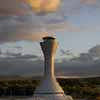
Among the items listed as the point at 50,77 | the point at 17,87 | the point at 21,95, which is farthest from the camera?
the point at 17,87

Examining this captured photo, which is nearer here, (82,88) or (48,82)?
(48,82)

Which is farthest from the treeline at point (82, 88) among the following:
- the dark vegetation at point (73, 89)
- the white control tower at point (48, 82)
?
the white control tower at point (48, 82)

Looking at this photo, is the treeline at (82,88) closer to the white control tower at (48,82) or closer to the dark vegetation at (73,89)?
the dark vegetation at (73,89)

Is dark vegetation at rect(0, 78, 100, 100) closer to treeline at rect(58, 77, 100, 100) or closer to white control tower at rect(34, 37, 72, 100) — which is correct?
treeline at rect(58, 77, 100, 100)

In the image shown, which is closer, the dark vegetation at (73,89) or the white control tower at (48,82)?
the white control tower at (48,82)

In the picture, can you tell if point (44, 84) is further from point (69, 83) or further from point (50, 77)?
point (69, 83)

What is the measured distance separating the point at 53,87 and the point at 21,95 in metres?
48.4

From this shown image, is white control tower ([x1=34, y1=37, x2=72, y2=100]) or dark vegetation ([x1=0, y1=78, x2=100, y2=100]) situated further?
dark vegetation ([x1=0, y1=78, x2=100, y2=100])

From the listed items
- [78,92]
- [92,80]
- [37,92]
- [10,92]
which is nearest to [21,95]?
[10,92]

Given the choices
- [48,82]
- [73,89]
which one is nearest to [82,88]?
[73,89]

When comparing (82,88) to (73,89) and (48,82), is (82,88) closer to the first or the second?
(73,89)

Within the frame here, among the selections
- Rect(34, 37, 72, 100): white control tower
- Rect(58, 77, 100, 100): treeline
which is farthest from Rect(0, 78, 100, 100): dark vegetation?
Rect(34, 37, 72, 100): white control tower

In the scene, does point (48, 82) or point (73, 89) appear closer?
point (48, 82)

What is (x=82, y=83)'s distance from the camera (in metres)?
104
